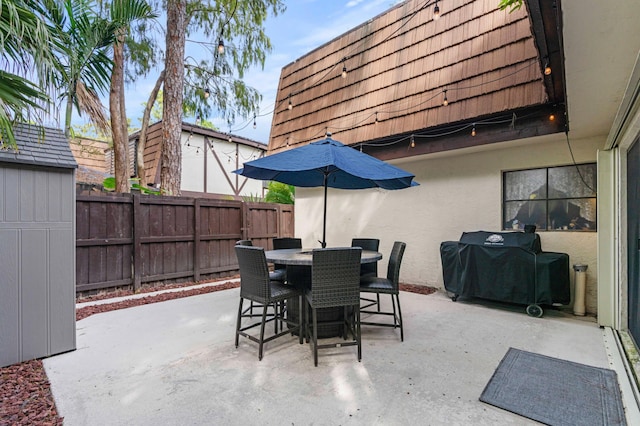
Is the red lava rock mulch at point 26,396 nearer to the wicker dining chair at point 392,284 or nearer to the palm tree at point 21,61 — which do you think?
the palm tree at point 21,61

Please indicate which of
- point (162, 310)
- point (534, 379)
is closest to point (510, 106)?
point (534, 379)

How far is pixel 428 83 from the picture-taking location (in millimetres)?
5066

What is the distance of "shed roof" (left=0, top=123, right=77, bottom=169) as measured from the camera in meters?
2.41

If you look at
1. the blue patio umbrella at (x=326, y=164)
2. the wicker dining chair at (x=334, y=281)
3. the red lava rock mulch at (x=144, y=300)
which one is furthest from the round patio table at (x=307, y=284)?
the red lava rock mulch at (x=144, y=300)

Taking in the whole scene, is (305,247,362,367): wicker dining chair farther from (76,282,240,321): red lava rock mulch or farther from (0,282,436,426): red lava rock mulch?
(76,282,240,321): red lava rock mulch

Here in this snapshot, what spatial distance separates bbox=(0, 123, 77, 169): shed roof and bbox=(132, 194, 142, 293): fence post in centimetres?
228

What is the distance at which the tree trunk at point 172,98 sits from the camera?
6230 mm

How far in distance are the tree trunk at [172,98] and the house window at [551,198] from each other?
19.9ft

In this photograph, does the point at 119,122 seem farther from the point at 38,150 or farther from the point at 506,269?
the point at 506,269

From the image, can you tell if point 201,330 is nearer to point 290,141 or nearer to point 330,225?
point 330,225

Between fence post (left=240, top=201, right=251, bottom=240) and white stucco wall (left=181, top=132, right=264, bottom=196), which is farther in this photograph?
white stucco wall (left=181, top=132, right=264, bottom=196)

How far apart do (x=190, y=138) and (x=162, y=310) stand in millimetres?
7324

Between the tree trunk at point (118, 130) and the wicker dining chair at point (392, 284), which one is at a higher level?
the tree trunk at point (118, 130)

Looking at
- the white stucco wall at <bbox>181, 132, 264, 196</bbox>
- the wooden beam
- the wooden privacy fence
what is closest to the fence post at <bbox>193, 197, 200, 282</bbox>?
the wooden privacy fence
